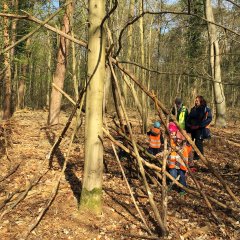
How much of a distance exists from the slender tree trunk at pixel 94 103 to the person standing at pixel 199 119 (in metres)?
4.10

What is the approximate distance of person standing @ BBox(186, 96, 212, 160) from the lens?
7.56 metres

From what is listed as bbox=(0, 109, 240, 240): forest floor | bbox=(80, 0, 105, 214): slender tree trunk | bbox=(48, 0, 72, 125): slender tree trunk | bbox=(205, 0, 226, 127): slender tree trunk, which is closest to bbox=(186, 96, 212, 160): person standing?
bbox=(0, 109, 240, 240): forest floor

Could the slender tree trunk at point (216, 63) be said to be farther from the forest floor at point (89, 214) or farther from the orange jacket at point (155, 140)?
the forest floor at point (89, 214)

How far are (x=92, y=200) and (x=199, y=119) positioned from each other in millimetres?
4289

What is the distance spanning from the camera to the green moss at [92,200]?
420cm

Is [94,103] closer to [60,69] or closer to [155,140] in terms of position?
[155,140]

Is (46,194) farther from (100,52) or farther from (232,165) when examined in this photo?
(232,165)

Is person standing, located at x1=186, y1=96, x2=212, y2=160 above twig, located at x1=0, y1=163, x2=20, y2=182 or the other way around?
above

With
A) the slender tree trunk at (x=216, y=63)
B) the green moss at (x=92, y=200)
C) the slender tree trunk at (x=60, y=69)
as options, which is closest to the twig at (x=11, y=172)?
the green moss at (x=92, y=200)

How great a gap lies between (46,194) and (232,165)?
468 cm

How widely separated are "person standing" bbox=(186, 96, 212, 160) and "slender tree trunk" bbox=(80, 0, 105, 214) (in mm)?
4098

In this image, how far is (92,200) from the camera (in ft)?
13.9

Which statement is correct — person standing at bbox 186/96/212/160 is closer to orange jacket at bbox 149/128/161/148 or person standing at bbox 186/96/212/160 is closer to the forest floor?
the forest floor

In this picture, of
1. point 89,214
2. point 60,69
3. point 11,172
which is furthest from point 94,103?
point 60,69
